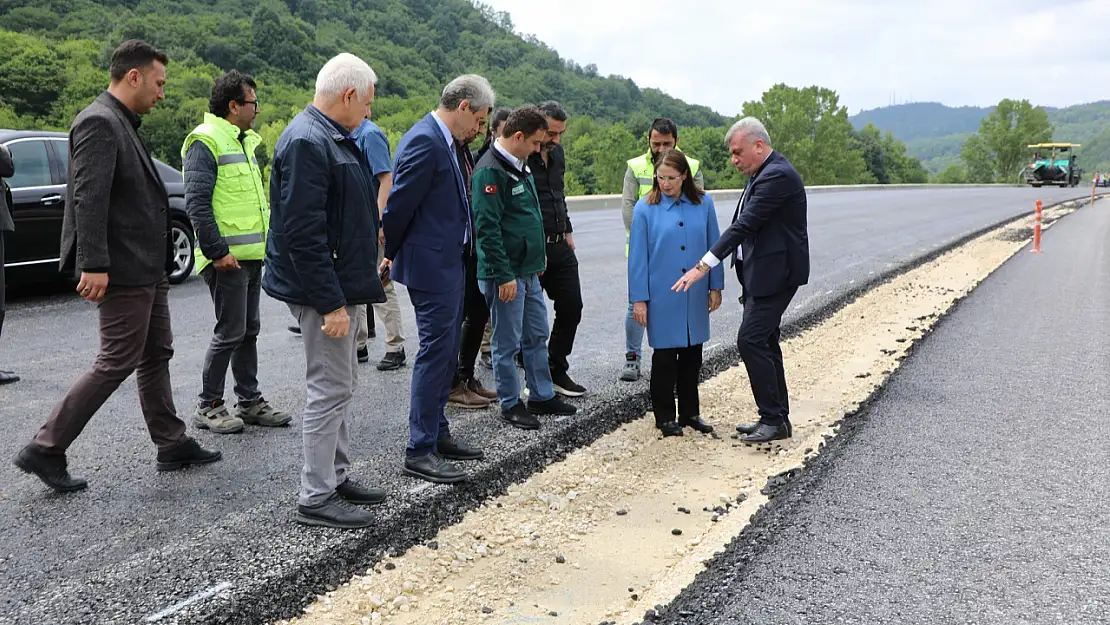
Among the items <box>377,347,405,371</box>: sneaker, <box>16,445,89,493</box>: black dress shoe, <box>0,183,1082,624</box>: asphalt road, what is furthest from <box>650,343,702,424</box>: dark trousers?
<box>16,445,89,493</box>: black dress shoe

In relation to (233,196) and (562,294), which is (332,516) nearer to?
(233,196)

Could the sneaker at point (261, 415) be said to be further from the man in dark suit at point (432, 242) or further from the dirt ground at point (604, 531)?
the dirt ground at point (604, 531)

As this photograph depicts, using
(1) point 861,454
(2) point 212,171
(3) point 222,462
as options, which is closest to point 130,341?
(3) point 222,462

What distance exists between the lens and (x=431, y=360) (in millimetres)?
4117

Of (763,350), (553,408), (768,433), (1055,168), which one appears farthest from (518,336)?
(1055,168)

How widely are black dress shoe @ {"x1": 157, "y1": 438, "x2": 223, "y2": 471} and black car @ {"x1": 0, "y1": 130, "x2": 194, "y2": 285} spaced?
15.1 feet

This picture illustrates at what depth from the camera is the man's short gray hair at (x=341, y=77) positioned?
11.3ft

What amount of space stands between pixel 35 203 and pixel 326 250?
648 cm

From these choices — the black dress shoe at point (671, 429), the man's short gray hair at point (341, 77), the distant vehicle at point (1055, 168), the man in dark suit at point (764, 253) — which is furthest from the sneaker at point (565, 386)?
the distant vehicle at point (1055, 168)

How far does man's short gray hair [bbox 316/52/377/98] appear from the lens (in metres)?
3.44

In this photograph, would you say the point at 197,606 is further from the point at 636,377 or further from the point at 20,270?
the point at 20,270

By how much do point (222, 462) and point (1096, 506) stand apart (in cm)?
445

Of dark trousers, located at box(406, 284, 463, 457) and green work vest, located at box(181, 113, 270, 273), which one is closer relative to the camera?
dark trousers, located at box(406, 284, 463, 457)

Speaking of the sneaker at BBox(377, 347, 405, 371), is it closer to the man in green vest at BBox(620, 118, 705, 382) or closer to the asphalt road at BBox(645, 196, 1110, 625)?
the man in green vest at BBox(620, 118, 705, 382)
